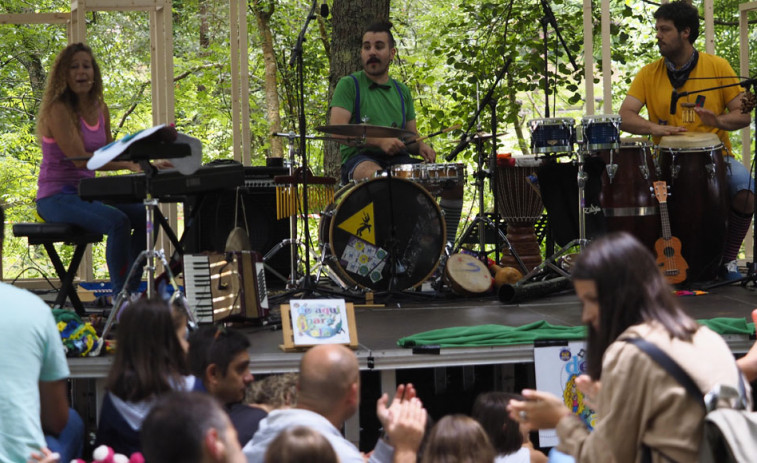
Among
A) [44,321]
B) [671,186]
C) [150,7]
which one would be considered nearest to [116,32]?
[150,7]

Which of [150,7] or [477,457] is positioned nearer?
[477,457]

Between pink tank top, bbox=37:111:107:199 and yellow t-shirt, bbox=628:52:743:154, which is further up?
yellow t-shirt, bbox=628:52:743:154

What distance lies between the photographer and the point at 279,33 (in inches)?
537

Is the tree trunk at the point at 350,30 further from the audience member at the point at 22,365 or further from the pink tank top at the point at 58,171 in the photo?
the audience member at the point at 22,365

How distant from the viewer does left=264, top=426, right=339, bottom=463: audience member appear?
2.15 m

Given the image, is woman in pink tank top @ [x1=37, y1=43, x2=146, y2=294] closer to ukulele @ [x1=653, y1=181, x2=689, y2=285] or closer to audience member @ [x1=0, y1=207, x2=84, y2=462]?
audience member @ [x1=0, y1=207, x2=84, y2=462]

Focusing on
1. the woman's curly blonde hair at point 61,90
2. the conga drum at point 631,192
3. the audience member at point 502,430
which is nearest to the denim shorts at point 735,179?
the conga drum at point 631,192

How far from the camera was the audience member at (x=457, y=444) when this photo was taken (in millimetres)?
2734

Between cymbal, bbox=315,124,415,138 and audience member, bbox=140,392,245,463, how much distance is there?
13.0ft

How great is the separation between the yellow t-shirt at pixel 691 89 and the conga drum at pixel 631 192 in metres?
0.48

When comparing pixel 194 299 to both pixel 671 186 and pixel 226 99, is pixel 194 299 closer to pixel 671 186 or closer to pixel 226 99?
pixel 671 186

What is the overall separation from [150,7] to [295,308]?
419cm

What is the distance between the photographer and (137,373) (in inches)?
125

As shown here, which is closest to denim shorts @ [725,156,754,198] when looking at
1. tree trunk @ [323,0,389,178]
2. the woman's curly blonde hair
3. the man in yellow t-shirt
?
the man in yellow t-shirt
